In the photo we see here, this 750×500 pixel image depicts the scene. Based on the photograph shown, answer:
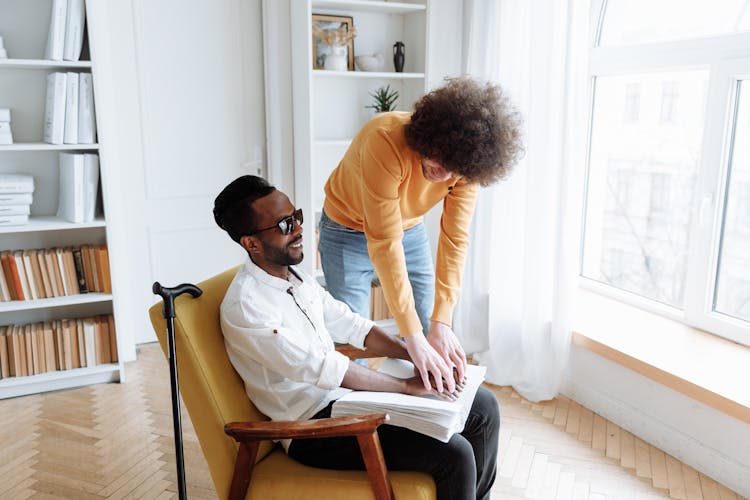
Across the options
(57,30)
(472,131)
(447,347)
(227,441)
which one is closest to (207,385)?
(227,441)

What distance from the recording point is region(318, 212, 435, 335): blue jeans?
220cm

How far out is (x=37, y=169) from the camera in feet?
10.3

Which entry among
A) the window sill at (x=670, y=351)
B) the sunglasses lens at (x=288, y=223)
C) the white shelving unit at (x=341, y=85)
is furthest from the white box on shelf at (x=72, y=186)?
the window sill at (x=670, y=351)

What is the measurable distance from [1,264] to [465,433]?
90.5 inches

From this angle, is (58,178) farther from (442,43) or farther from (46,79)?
(442,43)

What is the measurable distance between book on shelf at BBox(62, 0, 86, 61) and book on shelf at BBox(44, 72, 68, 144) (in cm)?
10

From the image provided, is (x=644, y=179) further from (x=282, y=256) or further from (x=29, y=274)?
(x=29, y=274)

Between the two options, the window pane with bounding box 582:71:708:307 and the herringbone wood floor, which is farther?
the window pane with bounding box 582:71:708:307

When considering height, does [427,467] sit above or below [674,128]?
below

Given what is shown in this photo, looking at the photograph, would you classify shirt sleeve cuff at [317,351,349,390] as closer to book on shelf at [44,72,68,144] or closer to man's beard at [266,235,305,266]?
man's beard at [266,235,305,266]

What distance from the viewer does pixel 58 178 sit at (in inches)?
125

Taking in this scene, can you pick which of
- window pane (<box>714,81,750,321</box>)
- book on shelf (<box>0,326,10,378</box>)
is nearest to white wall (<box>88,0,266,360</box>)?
book on shelf (<box>0,326,10,378</box>)

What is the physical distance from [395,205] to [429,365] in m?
0.45

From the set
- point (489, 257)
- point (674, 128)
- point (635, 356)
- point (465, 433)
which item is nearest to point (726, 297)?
point (635, 356)
